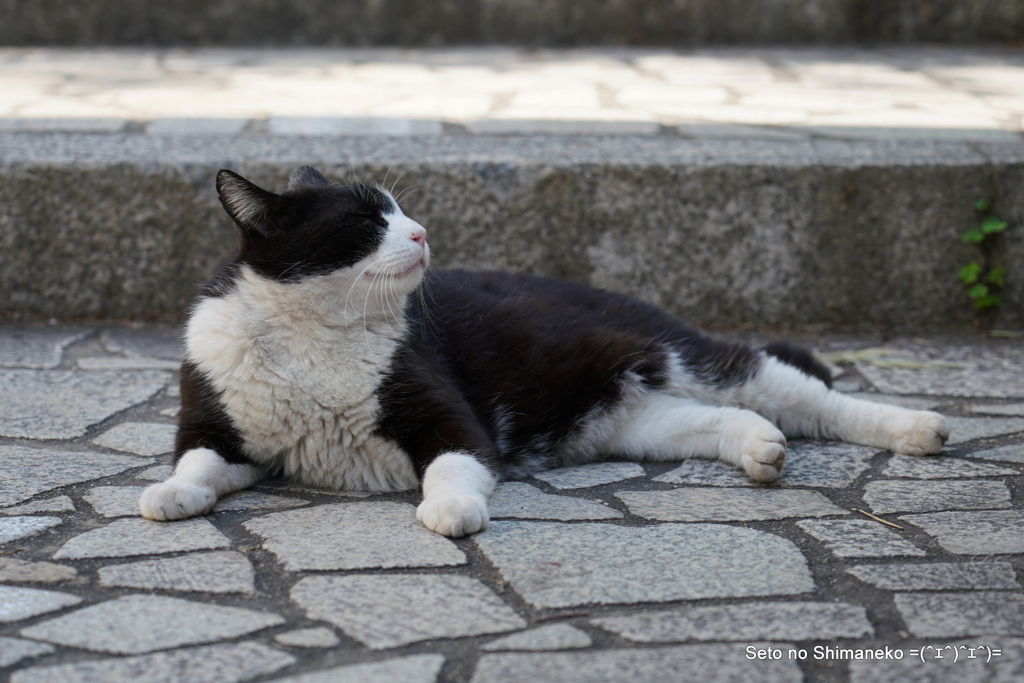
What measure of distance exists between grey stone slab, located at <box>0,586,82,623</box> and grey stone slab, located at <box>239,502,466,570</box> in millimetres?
420

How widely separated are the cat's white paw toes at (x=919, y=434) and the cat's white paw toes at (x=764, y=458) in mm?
444

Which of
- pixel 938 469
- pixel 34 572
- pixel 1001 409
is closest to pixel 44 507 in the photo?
pixel 34 572

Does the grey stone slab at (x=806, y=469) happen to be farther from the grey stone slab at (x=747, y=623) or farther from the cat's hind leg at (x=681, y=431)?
the grey stone slab at (x=747, y=623)

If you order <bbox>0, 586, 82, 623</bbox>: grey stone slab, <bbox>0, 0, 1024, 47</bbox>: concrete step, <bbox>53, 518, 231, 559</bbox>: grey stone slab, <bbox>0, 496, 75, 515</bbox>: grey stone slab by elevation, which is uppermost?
<bbox>0, 0, 1024, 47</bbox>: concrete step

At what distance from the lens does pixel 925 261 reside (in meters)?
4.03

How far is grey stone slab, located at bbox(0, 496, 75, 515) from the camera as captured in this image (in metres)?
2.30

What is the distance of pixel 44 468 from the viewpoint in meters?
2.59

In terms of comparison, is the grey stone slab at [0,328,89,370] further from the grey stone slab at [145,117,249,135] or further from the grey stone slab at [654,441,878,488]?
the grey stone slab at [654,441,878,488]

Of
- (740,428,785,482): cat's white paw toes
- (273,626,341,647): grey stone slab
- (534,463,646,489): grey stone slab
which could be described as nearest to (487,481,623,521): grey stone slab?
(534,463,646,489): grey stone slab

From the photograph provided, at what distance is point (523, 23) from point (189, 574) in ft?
19.7

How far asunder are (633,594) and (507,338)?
3.53 feet

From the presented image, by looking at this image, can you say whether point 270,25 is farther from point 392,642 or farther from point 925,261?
point 392,642

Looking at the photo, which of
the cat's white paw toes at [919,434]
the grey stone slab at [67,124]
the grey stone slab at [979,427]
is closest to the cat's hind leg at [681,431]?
the cat's white paw toes at [919,434]

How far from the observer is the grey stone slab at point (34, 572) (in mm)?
1932
